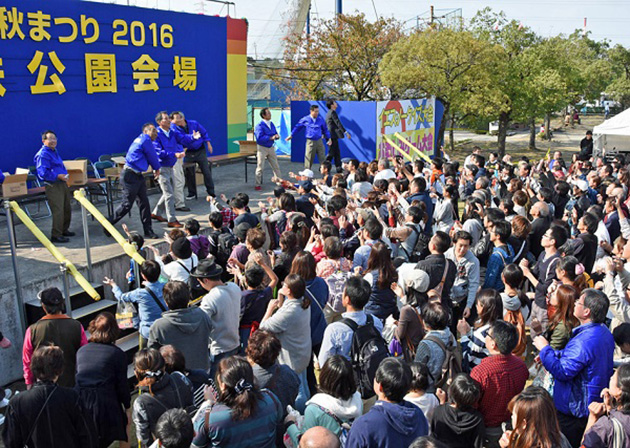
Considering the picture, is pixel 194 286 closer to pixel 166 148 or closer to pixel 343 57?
pixel 166 148

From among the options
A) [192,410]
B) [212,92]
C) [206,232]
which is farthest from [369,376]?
[212,92]

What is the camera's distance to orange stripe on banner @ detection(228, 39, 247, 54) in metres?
14.6

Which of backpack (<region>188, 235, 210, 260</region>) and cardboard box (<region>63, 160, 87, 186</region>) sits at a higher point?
cardboard box (<region>63, 160, 87, 186</region>)

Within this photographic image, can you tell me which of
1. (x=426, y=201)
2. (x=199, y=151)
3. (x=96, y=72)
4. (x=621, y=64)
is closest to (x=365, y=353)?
(x=426, y=201)

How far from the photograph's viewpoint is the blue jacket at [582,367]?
3887 millimetres

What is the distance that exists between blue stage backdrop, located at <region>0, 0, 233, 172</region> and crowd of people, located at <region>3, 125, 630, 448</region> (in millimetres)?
5230

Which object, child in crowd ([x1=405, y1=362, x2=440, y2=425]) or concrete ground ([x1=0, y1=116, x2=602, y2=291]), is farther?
concrete ground ([x1=0, y1=116, x2=602, y2=291])

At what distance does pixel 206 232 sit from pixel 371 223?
12.2 feet

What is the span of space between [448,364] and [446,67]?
695 inches

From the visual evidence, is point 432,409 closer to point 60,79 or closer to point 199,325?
point 199,325

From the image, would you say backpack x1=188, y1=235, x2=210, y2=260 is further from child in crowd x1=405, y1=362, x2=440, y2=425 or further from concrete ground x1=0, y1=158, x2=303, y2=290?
child in crowd x1=405, y1=362, x2=440, y2=425

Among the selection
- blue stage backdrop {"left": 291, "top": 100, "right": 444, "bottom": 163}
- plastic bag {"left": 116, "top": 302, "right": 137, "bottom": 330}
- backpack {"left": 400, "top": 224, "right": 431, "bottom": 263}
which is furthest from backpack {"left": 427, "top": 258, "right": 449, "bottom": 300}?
blue stage backdrop {"left": 291, "top": 100, "right": 444, "bottom": 163}

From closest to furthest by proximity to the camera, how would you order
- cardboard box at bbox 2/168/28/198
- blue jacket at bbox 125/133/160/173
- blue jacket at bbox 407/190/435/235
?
blue jacket at bbox 407/190/435/235 < blue jacket at bbox 125/133/160/173 < cardboard box at bbox 2/168/28/198

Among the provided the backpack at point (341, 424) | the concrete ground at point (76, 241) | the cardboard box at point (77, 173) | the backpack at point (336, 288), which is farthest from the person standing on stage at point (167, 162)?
the backpack at point (341, 424)
